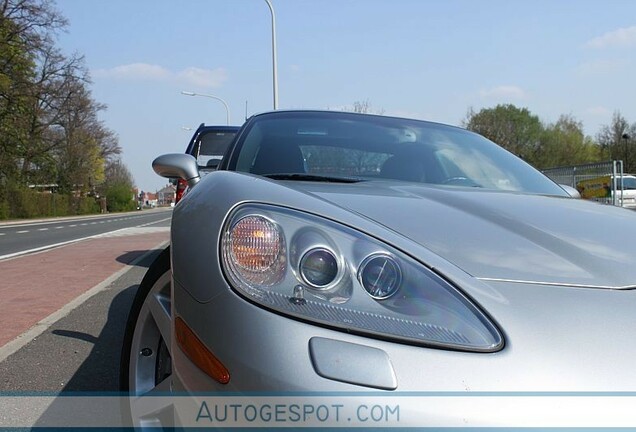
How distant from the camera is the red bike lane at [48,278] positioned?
5.41 meters

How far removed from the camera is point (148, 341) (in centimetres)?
236

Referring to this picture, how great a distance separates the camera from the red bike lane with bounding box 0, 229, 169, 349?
213 inches

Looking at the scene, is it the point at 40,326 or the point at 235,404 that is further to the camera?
the point at 40,326

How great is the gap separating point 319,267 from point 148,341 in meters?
1.16

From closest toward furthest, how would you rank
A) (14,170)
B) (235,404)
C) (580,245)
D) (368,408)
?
(368,408), (235,404), (580,245), (14,170)

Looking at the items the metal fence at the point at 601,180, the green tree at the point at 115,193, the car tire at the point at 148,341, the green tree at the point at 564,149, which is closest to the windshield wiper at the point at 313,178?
the car tire at the point at 148,341

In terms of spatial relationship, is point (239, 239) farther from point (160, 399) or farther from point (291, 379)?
point (160, 399)

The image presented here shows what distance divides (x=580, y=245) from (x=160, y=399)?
1.38 metres

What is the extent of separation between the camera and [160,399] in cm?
200

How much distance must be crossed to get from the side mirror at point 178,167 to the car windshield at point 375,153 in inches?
6.5

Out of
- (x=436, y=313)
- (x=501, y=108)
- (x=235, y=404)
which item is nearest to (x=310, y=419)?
(x=235, y=404)

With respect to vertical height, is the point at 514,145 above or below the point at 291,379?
above

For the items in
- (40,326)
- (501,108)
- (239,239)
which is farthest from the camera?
(501,108)

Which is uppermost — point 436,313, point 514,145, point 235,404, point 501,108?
point 501,108
